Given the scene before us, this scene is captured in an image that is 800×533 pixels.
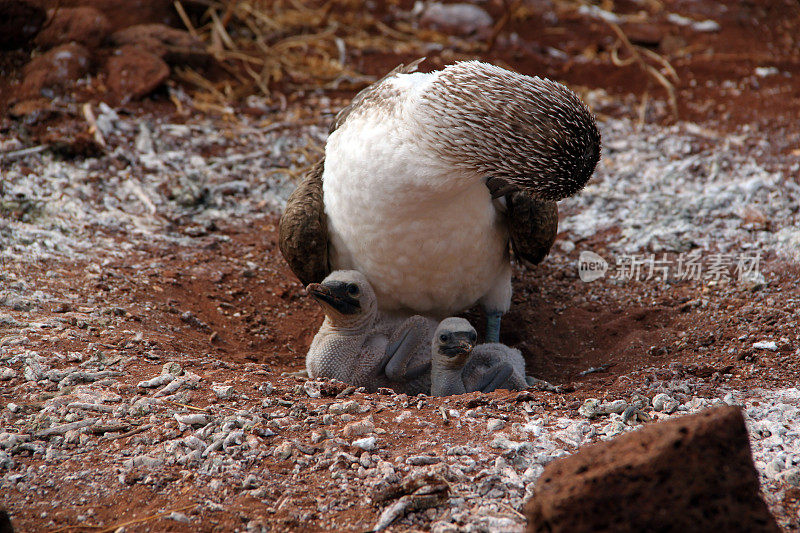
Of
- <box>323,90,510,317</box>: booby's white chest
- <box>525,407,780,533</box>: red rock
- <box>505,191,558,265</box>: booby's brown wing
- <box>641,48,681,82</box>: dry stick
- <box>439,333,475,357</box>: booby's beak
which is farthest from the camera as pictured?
<box>641,48,681,82</box>: dry stick

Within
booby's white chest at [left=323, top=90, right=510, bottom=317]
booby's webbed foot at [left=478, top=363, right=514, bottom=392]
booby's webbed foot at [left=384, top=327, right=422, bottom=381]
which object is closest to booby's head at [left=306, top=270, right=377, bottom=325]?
booby's white chest at [left=323, top=90, right=510, bottom=317]

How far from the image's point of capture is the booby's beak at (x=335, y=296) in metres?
4.53

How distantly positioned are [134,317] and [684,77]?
646cm

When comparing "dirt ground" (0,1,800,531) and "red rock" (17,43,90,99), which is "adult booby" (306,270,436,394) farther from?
"red rock" (17,43,90,99)

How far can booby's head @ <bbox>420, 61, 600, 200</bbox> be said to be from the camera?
390 cm

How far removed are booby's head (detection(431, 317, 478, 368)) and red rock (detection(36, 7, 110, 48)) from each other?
5.22 m

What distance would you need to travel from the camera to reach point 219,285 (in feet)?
18.4

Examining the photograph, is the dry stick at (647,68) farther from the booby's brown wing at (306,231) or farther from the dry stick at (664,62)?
the booby's brown wing at (306,231)

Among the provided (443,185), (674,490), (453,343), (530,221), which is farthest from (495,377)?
(674,490)

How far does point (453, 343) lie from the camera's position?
442cm

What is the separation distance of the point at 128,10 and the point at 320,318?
4.71m

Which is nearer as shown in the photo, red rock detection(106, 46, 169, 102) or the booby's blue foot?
the booby's blue foot

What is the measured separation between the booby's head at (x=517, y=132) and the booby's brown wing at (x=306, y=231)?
3.62 feet

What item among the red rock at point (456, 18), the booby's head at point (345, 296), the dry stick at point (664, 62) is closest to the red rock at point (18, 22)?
the booby's head at point (345, 296)
